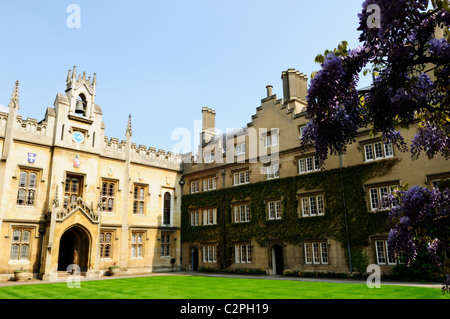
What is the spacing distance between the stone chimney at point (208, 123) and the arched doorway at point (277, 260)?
49.3 ft

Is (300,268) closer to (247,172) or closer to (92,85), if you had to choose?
(247,172)

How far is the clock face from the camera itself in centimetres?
2852

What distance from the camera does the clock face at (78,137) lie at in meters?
28.5

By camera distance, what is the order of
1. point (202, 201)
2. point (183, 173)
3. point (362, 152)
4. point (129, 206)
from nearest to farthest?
point (362, 152) → point (129, 206) → point (202, 201) → point (183, 173)

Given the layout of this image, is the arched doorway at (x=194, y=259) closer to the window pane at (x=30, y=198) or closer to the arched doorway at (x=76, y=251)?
the arched doorway at (x=76, y=251)

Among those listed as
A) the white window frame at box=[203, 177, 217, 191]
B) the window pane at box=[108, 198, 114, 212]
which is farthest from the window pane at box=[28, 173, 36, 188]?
the white window frame at box=[203, 177, 217, 191]

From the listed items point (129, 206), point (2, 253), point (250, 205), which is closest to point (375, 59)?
point (250, 205)

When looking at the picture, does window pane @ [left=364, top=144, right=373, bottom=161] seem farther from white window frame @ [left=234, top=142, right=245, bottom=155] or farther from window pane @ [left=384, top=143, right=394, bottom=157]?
white window frame @ [left=234, top=142, right=245, bottom=155]

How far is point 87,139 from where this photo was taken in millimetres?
29344

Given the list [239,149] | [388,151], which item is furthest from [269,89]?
[388,151]

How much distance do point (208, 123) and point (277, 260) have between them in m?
17.9

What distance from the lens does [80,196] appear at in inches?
1117

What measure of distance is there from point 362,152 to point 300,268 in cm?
961

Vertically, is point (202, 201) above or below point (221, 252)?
above
